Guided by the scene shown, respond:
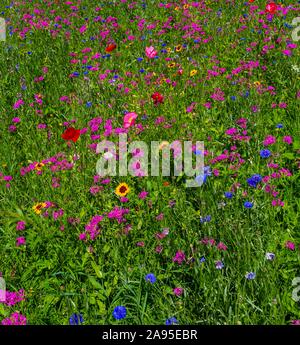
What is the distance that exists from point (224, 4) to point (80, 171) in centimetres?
406

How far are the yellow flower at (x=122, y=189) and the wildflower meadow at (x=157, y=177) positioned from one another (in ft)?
0.04

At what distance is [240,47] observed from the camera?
15.2 ft

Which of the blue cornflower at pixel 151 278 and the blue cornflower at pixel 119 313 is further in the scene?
the blue cornflower at pixel 151 278

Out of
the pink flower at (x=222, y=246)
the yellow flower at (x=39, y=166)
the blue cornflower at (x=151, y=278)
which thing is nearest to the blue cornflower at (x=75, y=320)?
the blue cornflower at (x=151, y=278)

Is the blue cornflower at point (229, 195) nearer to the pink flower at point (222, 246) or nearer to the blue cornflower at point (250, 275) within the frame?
the pink flower at point (222, 246)

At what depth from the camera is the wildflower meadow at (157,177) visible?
2139mm

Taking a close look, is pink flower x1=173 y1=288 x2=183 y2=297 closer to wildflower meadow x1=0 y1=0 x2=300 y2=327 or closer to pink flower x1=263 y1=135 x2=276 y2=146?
wildflower meadow x1=0 y1=0 x2=300 y2=327

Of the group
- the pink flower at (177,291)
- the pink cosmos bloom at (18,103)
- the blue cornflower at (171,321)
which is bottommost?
the blue cornflower at (171,321)

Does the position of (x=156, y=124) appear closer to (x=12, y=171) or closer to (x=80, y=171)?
(x=80, y=171)

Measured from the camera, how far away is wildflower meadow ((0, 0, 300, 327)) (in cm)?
214

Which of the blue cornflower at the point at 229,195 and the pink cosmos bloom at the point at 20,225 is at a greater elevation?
the blue cornflower at the point at 229,195

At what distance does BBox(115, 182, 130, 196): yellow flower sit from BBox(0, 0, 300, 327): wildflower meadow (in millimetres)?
11

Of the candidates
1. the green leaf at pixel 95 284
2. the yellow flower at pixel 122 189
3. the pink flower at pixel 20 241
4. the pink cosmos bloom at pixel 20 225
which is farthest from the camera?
the yellow flower at pixel 122 189

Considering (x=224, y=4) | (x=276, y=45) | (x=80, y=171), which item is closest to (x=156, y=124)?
(x=80, y=171)
